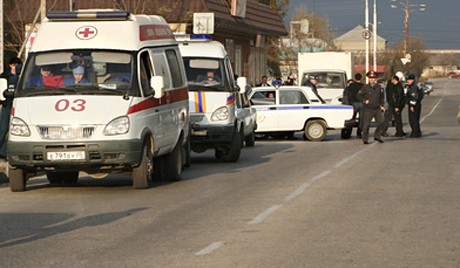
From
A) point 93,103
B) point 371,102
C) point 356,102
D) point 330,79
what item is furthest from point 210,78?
Result: point 330,79

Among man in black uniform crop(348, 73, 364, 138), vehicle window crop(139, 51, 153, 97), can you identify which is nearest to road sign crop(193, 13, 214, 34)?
man in black uniform crop(348, 73, 364, 138)

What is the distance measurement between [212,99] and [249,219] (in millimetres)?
9378

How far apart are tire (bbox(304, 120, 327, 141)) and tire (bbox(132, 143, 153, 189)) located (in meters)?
14.5

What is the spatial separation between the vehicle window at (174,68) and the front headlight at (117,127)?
276 cm

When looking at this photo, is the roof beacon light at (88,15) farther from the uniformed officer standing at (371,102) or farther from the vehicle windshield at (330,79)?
the vehicle windshield at (330,79)

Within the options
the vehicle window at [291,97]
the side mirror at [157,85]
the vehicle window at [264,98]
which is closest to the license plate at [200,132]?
the side mirror at [157,85]

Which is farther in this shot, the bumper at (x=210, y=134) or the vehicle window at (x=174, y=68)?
the bumper at (x=210, y=134)

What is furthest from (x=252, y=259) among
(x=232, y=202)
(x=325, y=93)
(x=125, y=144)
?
(x=325, y=93)

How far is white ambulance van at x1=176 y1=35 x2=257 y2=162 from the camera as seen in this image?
71.6ft

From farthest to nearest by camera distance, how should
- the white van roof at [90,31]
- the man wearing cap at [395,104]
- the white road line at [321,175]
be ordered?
the man wearing cap at [395,104]
the white road line at [321,175]
the white van roof at [90,31]

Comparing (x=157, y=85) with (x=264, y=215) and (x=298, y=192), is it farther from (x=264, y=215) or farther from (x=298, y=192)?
(x=264, y=215)

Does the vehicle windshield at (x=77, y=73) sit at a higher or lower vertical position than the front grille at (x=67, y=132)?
higher

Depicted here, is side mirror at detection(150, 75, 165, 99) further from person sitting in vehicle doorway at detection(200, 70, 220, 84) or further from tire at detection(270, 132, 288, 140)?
tire at detection(270, 132, 288, 140)

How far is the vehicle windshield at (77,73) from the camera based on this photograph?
16203 millimetres
